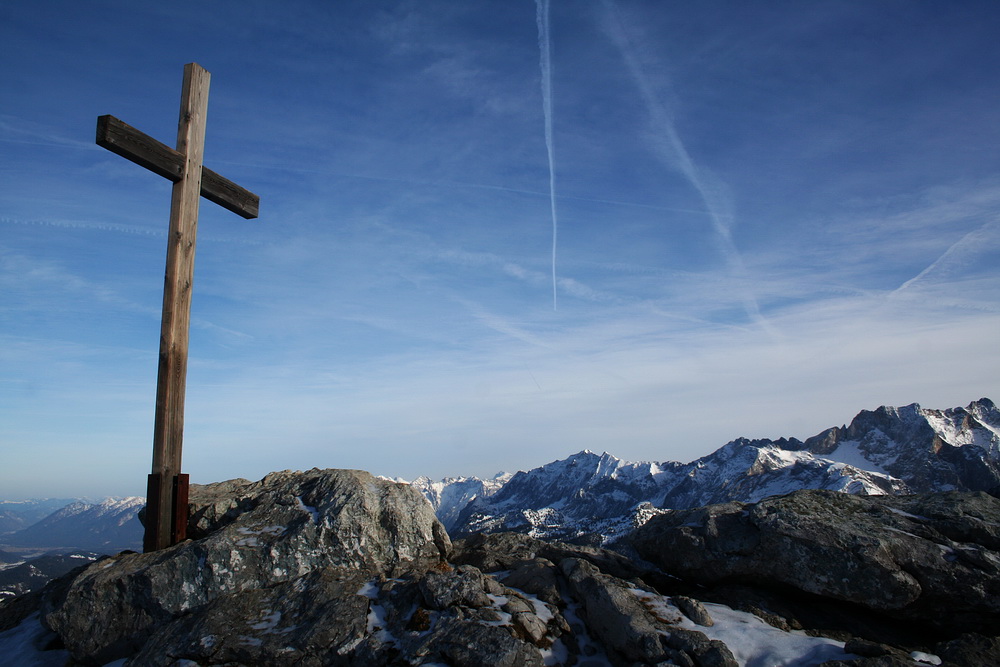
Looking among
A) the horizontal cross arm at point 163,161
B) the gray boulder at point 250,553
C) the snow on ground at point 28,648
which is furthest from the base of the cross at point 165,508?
the horizontal cross arm at point 163,161

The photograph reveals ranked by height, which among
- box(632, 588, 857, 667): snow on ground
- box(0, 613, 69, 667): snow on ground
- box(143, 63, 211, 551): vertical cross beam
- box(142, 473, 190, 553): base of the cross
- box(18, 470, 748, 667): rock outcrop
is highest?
box(143, 63, 211, 551): vertical cross beam

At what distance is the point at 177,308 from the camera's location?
11.6 meters

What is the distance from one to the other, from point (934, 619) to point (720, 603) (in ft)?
12.8

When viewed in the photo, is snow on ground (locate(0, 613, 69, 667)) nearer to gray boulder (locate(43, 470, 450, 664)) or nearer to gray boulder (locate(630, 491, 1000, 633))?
gray boulder (locate(43, 470, 450, 664))

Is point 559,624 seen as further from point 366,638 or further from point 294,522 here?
point 294,522

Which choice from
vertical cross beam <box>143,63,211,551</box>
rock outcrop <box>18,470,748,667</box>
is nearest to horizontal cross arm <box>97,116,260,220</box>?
vertical cross beam <box>143,63,211,551</box>

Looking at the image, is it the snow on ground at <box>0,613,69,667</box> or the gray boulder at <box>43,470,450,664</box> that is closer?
the gray boulder at <box>43,470,450,664</box>

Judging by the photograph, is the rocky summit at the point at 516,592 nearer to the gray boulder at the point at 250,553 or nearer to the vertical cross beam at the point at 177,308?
the gray boulder at the point at 250,553

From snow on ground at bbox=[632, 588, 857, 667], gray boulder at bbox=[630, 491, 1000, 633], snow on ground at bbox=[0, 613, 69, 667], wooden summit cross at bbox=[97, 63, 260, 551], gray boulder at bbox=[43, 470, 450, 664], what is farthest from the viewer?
wooden summit cross at bbox=[97, 63, 260, 551]

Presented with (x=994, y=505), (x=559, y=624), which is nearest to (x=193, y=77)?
(x=559, y=624)

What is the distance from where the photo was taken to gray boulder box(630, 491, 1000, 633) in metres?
10.8

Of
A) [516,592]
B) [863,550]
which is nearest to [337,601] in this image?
[516,592]

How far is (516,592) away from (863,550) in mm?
6838

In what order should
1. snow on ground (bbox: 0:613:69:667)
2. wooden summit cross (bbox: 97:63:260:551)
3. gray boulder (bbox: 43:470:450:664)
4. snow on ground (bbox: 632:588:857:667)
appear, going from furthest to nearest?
wooden summit cross (bbox: 97:63:260:551) → snow on ground (bbox: 0:613:69:667) → gray boulder (bbox: 43:470:450:664) → snow on ground (bbox: 632:588:857:667)
